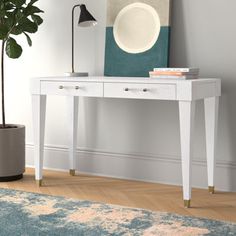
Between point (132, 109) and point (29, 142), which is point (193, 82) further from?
point (29, 142)

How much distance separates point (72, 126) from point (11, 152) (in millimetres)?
543

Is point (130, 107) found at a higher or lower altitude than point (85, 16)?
lower

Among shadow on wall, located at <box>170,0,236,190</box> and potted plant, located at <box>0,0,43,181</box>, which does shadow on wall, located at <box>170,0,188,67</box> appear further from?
potted plant, located at <box>0,0,43,181</box>

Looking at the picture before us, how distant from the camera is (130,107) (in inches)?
166

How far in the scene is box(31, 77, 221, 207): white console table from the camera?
3.34 meters

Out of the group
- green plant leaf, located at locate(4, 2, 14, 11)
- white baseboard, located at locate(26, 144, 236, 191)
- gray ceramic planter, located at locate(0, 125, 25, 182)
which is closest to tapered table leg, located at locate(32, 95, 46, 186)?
gray ceramic planter, located at locate(0, 125, 25, 182)

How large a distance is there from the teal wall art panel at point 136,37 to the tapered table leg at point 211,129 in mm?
466

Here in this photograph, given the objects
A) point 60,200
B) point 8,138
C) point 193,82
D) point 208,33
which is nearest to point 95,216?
point 60,200

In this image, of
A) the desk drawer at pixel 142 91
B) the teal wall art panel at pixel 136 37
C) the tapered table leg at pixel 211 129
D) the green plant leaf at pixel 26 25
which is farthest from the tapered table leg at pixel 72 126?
the tapered table leg at pixel 211 129

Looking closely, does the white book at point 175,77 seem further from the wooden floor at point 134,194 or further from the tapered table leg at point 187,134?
the wooden floor at point 134,194

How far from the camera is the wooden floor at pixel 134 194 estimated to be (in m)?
3.37

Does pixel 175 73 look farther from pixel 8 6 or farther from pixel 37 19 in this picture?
pixel 8 6

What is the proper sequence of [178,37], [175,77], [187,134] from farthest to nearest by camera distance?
[178,37] → [175,77] → [187,134]

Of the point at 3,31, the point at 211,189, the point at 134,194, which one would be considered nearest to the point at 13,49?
the point at 3,31
